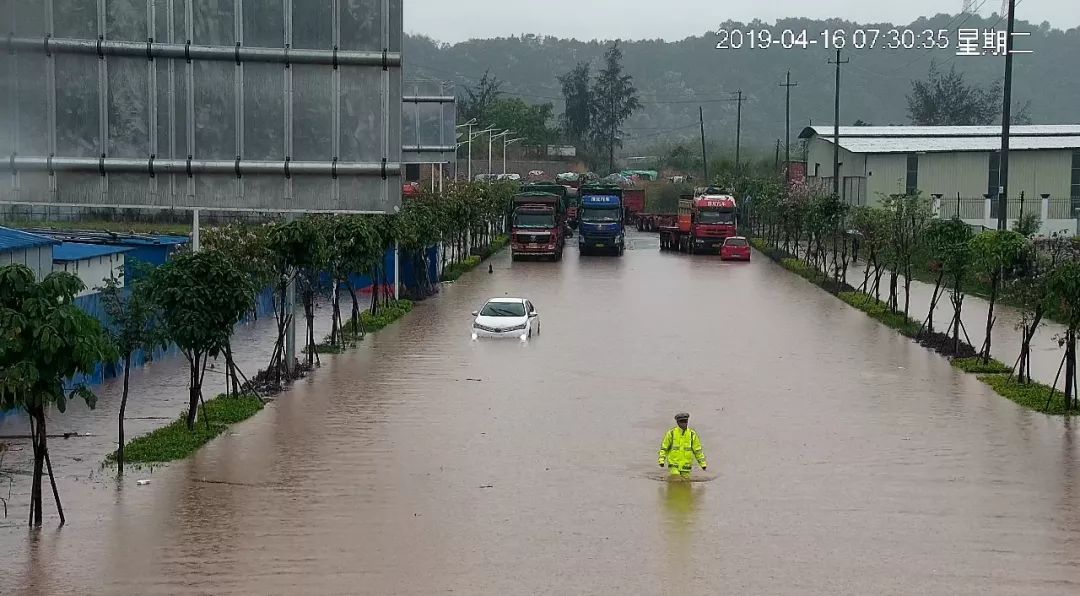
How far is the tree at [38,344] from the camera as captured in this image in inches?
687

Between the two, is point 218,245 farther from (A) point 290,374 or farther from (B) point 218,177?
(B) point 218,177

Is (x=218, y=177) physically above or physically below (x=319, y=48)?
below

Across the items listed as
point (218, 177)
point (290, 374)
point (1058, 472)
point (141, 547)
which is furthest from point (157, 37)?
point (1058, 472)

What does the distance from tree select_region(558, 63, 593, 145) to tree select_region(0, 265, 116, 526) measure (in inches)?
6382

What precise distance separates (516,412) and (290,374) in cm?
692

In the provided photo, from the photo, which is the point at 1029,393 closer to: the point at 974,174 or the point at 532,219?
the point at 532,219

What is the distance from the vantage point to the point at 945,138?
10031 cm

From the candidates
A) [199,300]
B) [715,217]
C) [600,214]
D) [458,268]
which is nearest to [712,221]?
[715,217]

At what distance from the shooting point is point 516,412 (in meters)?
27.9

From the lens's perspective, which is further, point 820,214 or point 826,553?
point 820,214

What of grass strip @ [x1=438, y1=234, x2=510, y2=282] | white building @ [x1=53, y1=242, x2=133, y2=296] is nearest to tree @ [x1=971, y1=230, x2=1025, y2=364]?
white building @ [x1=53, y1=242, x2=133, y2=296]

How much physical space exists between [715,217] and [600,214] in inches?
273

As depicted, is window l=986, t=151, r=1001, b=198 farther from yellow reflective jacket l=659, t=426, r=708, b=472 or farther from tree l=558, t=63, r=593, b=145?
tree l=558, t=63, r=593, b=145

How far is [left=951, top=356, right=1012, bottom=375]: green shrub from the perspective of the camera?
110 ft
